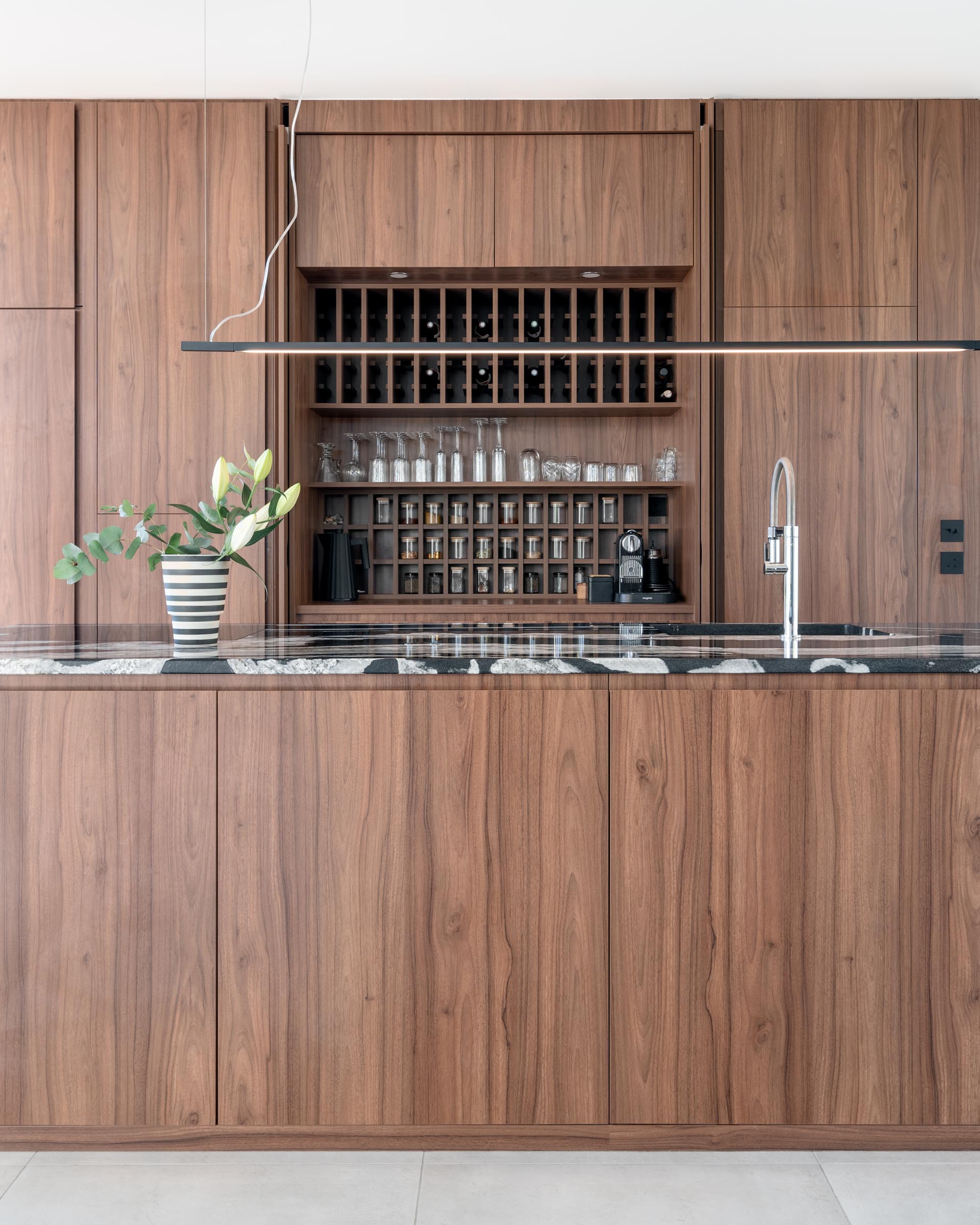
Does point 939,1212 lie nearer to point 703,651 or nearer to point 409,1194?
point 409,1194

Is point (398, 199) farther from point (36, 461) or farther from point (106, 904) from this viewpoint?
point (106, 904)

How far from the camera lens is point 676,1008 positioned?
1636mm

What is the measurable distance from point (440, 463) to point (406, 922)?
2.53 metres

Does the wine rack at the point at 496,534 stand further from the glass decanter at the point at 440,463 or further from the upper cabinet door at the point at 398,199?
the upper cabinet door at the point at 398,199

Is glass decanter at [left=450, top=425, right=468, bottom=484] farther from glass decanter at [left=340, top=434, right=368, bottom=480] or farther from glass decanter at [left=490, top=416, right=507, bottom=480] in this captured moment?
glass decanter at [left=340, top=434, right=368, bottom=480]

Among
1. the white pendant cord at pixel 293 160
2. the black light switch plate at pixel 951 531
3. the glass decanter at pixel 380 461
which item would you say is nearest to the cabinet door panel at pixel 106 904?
the white pendant cord at pixel 293 160

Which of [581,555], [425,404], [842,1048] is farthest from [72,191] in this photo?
[842,1048]

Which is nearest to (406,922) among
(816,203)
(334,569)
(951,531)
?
(334,569)

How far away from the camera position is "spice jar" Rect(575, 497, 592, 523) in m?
4.06

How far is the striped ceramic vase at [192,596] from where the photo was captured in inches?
71.2

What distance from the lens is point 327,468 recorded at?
3.92 metres

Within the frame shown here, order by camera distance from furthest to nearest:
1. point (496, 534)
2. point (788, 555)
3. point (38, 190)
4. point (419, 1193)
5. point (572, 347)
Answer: point (496, 534) → point (38, 190) → point (572, 347) → point (788, 555) → point (419, 1193)

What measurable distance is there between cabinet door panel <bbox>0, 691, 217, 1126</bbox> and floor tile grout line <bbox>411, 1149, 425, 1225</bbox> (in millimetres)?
378

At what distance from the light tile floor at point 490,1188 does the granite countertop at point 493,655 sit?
0.85m
